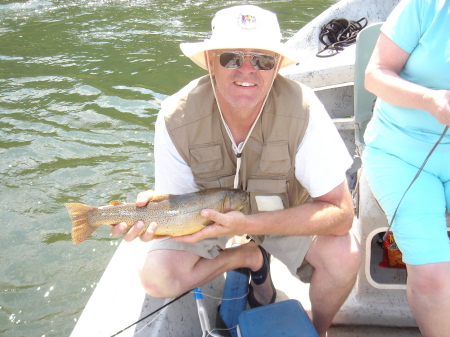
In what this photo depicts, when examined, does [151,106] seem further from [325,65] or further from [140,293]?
[140,293]

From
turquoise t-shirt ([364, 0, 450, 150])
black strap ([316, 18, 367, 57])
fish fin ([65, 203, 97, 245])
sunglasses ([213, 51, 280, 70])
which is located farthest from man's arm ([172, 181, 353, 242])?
black strap ([316, 18, 367, 57])

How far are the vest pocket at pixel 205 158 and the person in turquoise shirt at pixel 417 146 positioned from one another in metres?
0.83

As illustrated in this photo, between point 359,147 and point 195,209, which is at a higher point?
point 195,209

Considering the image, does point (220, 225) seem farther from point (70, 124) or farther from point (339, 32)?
point (70, 124)

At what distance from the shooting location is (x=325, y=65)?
14.8 feet

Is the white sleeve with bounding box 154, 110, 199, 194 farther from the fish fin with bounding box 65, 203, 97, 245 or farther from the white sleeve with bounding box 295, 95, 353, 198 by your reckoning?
the white sleeve with bounding box 295, 95, 353, 198

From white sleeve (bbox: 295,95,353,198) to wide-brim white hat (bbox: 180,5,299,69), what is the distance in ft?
1.21

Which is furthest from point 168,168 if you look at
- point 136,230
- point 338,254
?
point 338,254

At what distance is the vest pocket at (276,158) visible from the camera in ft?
8.48

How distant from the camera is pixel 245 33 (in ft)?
7.96

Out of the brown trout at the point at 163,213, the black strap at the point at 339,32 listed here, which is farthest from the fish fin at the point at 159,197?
the black strap at the point at 339,32

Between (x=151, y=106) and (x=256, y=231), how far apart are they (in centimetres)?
569

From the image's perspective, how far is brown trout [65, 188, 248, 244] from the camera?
8.36 feet

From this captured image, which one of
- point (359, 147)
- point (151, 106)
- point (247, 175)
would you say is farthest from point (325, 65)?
point (151, 106)
